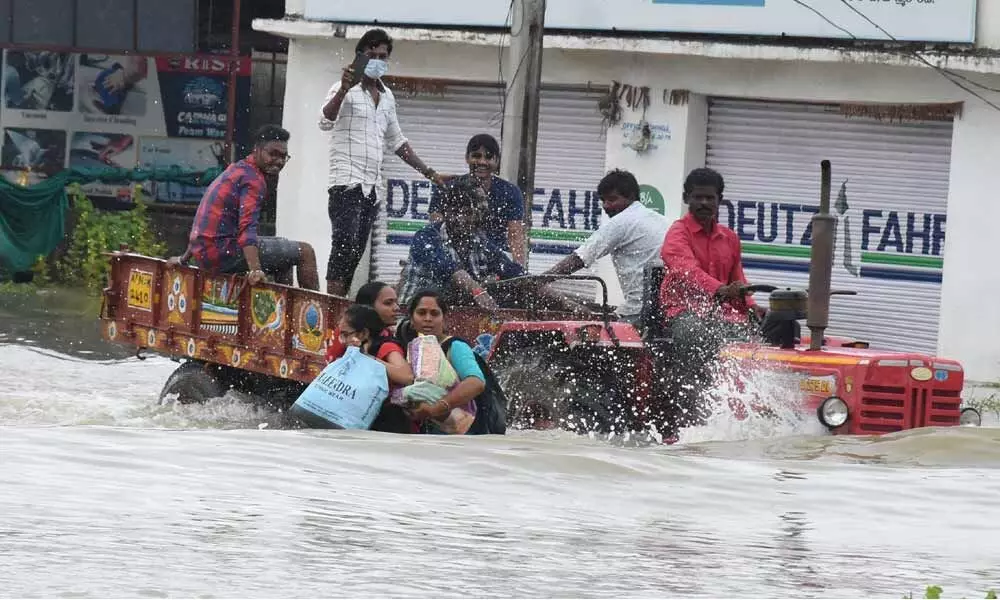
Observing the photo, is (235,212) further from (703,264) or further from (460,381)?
(703,264)

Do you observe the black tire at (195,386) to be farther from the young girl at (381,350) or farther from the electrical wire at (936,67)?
the electrical wire at (936,67)

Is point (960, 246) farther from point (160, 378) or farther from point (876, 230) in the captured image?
point (160, 378)

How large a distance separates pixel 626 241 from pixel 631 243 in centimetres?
4

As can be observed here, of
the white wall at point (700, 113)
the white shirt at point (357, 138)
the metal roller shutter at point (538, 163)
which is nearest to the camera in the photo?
the white shirt at point (357, 138)

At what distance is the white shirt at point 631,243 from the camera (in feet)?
37.9

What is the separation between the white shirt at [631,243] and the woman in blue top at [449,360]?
4.81ft

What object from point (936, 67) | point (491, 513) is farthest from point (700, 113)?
point (491, 513)

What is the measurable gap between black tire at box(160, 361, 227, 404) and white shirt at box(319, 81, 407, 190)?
2.00m

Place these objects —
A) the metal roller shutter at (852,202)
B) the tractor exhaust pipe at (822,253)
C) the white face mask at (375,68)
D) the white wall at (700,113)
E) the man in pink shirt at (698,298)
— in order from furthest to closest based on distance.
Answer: the metal roller shutter at (852,202), the white wall at (700,113), the white face mask at (375,68), the man in pink shirt at (698,298), the tractor exhaust pipe at (822,253)

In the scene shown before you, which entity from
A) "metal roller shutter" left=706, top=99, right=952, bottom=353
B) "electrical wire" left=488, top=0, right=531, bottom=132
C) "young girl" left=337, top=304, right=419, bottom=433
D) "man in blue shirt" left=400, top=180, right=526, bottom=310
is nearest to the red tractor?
"man in blue shirt" left=400, top=180, right=526, bottom=310

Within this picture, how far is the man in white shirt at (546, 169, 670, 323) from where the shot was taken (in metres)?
11.5

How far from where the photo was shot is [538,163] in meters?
19.7

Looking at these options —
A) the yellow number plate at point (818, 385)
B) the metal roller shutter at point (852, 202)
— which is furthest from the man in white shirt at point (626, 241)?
the metal roller shutter at point (852, 202)

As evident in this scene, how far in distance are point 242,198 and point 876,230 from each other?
7.78 meters
